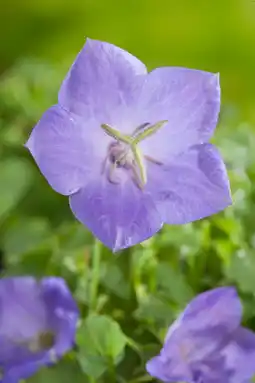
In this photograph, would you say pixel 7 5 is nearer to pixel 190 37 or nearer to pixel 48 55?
pixel 48 55

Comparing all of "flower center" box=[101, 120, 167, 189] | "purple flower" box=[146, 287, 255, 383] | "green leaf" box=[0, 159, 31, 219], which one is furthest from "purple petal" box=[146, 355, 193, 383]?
"green leaf" box=[0, 159, 31, 219]

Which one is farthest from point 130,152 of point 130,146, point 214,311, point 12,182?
point 12,182

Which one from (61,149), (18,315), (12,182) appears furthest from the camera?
(12,182)

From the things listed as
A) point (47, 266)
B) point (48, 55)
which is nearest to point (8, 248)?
point (47, 266)

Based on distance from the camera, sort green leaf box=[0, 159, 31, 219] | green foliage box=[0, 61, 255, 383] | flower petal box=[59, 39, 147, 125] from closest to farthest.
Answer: flower petal box=[59, 39, 147, 125], green foliage box=[0, 61, 255, 383], green leaf box=[0, 159, 31, 219]

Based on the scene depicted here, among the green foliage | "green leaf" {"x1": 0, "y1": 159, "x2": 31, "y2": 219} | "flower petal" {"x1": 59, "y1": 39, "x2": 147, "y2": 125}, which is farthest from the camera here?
"green leaf" {"x1": 0, "y1": 159, "x2": 31, "y2": 219}

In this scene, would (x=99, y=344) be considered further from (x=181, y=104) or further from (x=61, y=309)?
(x=181, y=104)

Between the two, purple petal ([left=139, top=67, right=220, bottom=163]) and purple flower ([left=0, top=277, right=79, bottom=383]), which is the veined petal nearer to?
purple flower ([left=0, top=277, right=79, bottom=383])

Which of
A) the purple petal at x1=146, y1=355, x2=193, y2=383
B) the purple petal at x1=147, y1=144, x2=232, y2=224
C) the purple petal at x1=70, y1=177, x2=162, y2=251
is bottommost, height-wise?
the purple petal at x1=146, y1=355, x2=193, y2=383
